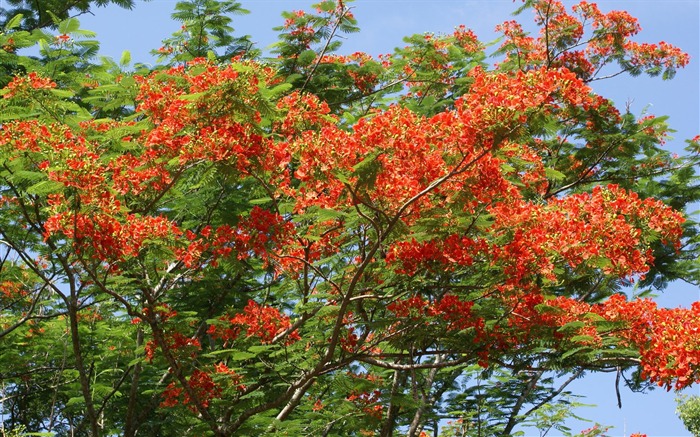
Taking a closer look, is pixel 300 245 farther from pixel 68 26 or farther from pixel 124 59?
pixel 68 26

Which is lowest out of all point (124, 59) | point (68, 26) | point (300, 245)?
point (300, 245)

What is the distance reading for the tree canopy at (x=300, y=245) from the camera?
6254mm

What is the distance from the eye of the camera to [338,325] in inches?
257

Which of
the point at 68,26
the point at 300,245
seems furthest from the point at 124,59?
the point at 300,245

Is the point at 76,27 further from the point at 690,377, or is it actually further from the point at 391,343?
the point at 690,377

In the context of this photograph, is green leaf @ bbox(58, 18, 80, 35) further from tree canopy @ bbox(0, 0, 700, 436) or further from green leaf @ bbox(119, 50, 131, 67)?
green leaf @ bbox(119, 50, 131, 67)

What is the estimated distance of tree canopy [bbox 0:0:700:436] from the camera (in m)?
6.25

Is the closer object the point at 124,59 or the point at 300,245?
the point at 300,245

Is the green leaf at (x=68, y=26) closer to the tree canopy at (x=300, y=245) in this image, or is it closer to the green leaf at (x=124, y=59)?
the tree canopy at (x=300, y=245)

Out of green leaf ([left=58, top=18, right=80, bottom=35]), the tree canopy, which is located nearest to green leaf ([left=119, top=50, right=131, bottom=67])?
the tree canopy

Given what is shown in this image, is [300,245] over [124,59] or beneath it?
beneath

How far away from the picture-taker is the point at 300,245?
25.1 feet

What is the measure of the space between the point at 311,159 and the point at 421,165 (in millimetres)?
919

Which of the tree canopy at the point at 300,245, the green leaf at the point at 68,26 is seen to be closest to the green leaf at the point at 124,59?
the tree canopy at the point at 300,245
